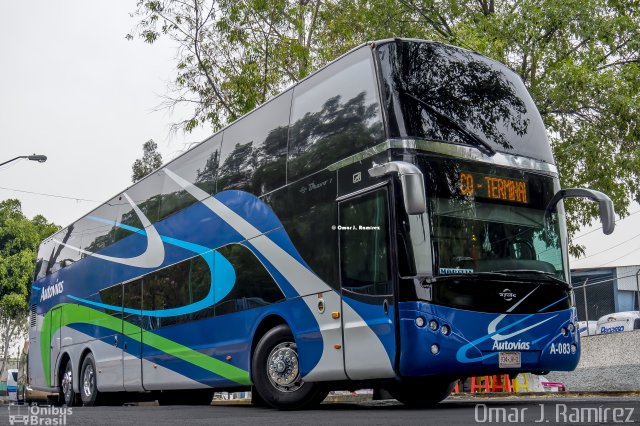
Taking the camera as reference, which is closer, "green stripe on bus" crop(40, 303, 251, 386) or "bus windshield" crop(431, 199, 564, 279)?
"bus windshield" crop(431, 199, 564, 279)

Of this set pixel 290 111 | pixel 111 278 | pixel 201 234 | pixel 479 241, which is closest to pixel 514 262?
pixel 479 241

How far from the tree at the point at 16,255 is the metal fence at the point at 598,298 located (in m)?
31.0

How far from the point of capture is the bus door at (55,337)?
20.1 m

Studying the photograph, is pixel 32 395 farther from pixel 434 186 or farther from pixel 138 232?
pixel 434 186

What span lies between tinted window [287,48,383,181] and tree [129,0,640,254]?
6.61m

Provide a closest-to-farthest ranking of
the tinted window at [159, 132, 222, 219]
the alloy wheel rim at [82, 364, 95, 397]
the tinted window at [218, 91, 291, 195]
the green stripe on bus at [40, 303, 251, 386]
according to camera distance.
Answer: the tinted window at [218, 91, 291, 195] → the green stripe on bus at [40, 303, 251, 386] → the tinted window at [159, 132, 222, 219] → the alloy wheel rim at [82, 364, 95, 397]

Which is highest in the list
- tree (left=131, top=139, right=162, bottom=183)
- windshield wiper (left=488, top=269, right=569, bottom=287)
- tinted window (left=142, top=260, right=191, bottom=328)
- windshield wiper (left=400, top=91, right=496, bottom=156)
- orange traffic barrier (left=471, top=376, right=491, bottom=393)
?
tree (left=131, top=139, right=162, bottom=183)

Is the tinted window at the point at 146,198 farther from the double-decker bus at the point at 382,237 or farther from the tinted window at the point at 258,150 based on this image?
the tinted window at the point at 258,150

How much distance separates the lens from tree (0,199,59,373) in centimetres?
4506

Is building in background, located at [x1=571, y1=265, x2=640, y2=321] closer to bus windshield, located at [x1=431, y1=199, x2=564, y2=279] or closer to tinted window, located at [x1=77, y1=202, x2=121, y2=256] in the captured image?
bus windshield, located at [x1=431, y1=199, x2=564, y2=279]

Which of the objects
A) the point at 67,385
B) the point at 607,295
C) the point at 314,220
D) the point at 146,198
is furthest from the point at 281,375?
the point at 607,295

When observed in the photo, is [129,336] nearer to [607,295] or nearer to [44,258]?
[44,258]

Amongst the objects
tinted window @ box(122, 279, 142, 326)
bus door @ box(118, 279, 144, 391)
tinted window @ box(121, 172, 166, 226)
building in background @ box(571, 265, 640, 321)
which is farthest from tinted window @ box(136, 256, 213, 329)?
building in background @ box(571, 265, 640, 321)

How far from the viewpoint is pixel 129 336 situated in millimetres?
16234
